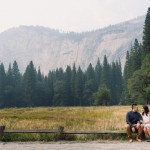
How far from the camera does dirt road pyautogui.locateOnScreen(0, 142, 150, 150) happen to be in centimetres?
1570

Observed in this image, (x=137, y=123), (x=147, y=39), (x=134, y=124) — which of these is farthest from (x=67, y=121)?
(x=147, y=39)

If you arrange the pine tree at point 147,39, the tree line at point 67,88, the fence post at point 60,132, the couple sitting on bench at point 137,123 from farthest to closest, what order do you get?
the tree line at point 67,88, the pine tree at point 147,39, the fence post at point 60,132, the couple sitting on bench at point 137,123

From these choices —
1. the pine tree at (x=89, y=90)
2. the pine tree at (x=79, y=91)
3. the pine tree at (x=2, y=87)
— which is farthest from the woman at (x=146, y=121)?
the pine tree at (x=79, y=91)

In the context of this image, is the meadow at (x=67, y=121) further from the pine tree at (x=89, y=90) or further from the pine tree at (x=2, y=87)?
the pine tree at (x=89, y=90)

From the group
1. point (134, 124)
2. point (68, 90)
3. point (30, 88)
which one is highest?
point (30, 88)

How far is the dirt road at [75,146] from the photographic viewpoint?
51.5ft

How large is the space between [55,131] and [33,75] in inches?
4018

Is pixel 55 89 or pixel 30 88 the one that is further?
pixel 55 89

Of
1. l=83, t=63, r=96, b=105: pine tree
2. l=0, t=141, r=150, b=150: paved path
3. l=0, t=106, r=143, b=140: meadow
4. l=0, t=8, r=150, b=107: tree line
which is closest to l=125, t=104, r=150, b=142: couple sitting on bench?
l=0, t=141, r=150, b=150: paved path

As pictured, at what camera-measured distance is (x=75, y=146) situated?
1623 centimetres

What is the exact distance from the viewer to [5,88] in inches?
4422

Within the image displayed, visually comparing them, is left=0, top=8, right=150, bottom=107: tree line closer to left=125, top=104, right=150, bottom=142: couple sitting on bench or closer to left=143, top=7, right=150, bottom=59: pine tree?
left=143, top=7, right=150, bottom=59: pine tree

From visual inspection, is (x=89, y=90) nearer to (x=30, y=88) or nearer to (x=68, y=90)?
(x=68, y=90)

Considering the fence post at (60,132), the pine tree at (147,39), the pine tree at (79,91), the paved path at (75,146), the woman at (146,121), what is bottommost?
the paved path at (75,146)
